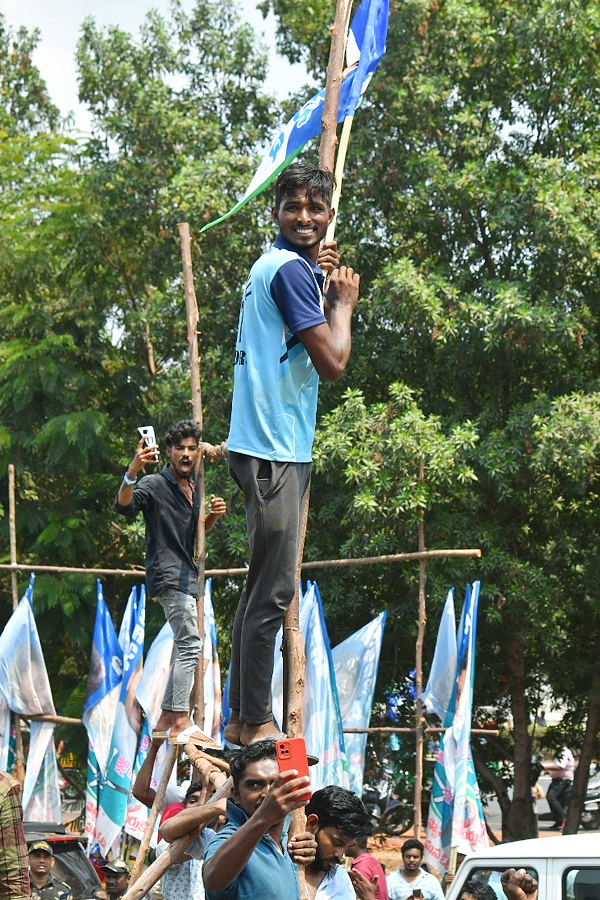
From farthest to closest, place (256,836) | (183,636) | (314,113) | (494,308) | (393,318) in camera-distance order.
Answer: (393,318) < (494,308) < (183,636) < (314,113) < (256,836)

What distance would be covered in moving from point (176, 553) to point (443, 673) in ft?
15.3

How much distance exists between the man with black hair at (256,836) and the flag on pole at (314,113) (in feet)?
7.63

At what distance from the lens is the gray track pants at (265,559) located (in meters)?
3.71

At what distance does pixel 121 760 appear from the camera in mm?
10695

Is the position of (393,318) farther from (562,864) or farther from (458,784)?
(562,864)

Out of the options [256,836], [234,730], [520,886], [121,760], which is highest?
[234,730]

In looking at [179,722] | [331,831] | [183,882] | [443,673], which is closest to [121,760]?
[443,673]

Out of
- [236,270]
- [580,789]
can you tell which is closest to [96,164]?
[236,270]

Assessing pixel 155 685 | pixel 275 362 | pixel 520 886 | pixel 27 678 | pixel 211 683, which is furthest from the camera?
pixel 27 678

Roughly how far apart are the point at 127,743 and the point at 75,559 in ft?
16.1

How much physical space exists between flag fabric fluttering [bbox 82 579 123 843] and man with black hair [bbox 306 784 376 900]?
6.99 metres

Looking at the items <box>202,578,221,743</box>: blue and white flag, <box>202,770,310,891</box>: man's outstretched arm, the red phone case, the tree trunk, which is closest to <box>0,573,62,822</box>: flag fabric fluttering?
<box>202,578,221,743</box>: blue and white flag

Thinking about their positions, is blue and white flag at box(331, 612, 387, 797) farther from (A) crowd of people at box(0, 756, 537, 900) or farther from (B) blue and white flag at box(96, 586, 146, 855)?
(A) crowd of people at box(0, 756, 537, 900)

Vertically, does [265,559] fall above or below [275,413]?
below
